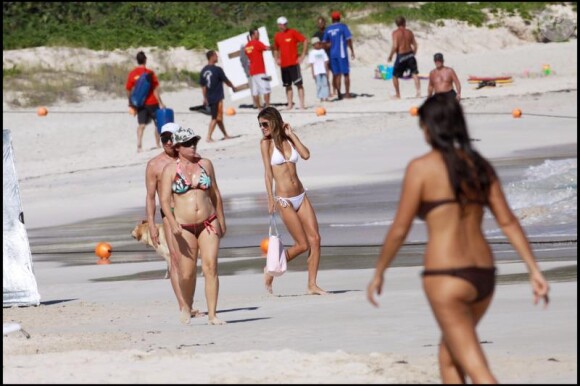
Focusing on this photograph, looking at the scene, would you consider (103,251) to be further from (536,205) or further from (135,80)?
(135,80)

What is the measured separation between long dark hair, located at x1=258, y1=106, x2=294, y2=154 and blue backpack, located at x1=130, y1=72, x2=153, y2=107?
38.8 feet

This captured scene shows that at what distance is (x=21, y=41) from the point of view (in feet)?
111

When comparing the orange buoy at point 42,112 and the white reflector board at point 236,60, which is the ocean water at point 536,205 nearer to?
the white reflector board at point 236,60

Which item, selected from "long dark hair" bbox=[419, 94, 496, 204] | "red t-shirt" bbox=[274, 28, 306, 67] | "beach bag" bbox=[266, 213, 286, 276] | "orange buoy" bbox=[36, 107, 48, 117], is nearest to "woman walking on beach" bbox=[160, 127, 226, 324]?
"beach bag" bbox=[266, 213, 286, 276]

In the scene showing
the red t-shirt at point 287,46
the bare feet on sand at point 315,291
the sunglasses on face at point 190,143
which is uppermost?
the red t-shirt at point 287,46

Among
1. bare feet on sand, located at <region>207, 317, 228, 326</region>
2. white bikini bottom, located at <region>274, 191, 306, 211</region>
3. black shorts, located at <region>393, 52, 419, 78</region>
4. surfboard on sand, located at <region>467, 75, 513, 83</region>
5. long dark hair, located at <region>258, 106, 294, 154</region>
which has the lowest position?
Result: bare feet on sand, located at <region>207, 317, 228, 326</region>

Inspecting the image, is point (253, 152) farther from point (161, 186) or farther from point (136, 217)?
point (161, 186)

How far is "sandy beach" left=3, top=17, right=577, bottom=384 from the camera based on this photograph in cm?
825

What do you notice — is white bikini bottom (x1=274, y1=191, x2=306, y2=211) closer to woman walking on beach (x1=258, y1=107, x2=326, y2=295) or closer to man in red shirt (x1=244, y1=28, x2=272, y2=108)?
woman walking on beach (x1=258, y1=107, x2=326, y2=295)

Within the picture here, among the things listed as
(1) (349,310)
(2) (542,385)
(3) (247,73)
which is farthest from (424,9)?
(2) (542,385)

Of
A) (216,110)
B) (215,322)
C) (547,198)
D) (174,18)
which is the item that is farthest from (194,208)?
(174,18)

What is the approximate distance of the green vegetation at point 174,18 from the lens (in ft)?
113

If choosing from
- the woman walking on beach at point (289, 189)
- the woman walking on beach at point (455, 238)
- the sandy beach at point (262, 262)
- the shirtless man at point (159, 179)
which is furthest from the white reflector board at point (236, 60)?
the woman walking on beach at point (455, 238)

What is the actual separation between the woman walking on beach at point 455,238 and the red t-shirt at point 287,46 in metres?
20.9
